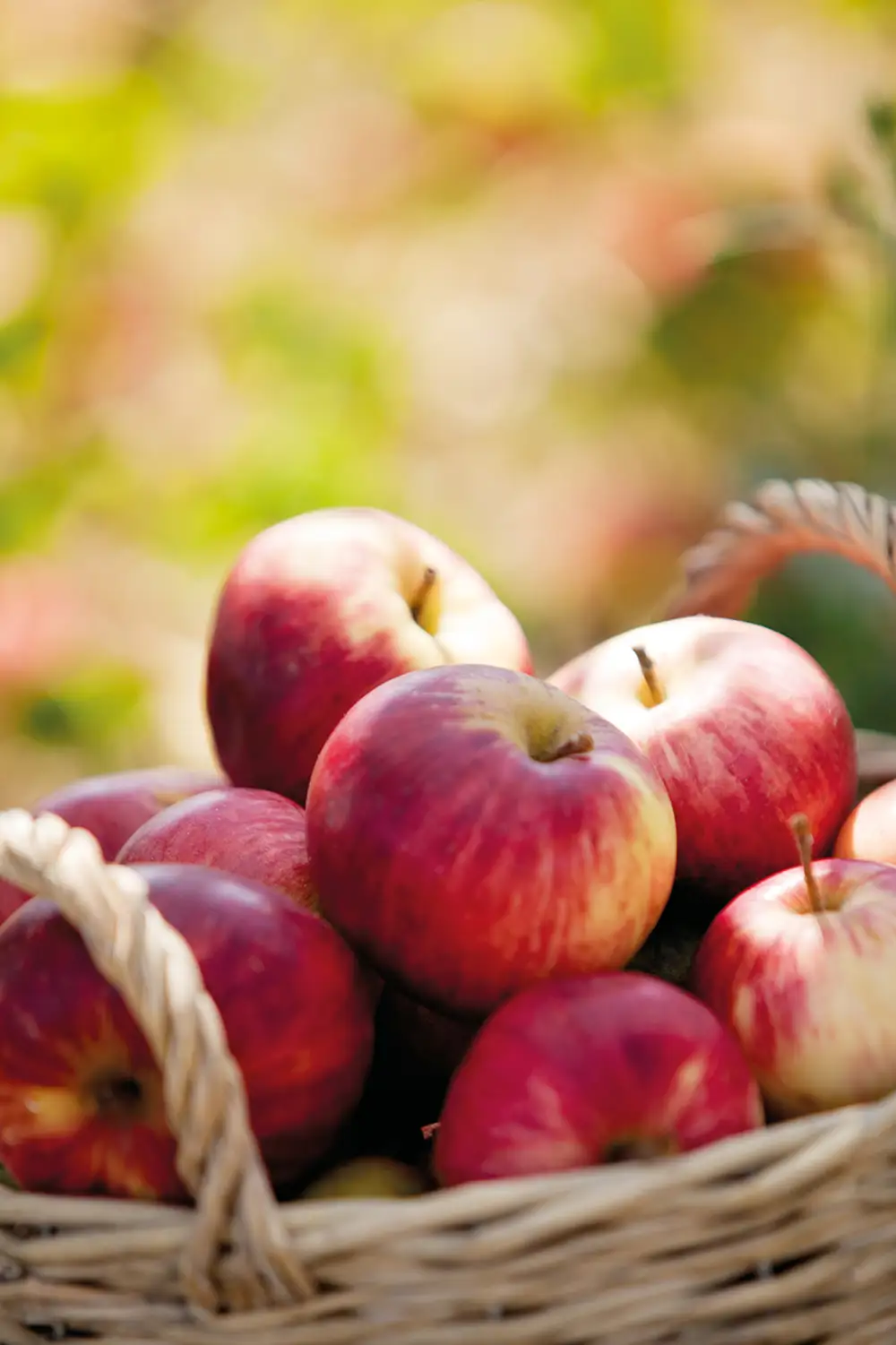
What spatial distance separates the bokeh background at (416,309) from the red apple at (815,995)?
2.79 ft

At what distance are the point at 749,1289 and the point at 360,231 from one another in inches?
57.6

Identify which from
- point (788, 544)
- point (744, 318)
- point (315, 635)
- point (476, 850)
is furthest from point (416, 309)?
point (476, 850)

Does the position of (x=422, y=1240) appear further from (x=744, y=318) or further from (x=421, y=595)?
(x=744, y=318)

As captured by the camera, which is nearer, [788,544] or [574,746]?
[574,746]

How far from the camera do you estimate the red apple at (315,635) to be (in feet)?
2.74

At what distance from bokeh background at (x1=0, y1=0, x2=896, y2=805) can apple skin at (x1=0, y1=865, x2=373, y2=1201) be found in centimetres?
98

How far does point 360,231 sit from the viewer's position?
175cm

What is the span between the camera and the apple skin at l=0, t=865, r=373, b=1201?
0.58 m

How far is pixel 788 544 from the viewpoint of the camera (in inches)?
38.6

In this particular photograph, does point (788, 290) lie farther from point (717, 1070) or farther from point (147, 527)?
point (717, 1070)

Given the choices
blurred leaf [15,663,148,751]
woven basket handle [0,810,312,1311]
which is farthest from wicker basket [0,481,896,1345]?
blurred leaf [15,663,148,751]

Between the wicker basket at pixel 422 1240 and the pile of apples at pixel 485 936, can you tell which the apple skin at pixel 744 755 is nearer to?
the pile of apples at pixel 485 936

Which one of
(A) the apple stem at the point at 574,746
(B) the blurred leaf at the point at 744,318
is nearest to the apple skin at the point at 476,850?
(A) the apple stem at the point at 574,746

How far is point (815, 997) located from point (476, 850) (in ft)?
0.54
